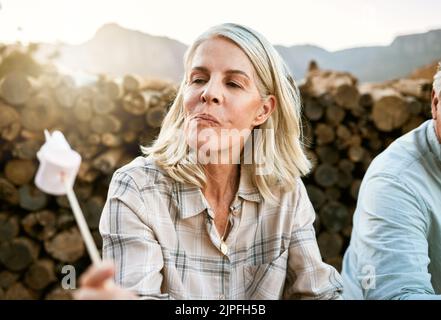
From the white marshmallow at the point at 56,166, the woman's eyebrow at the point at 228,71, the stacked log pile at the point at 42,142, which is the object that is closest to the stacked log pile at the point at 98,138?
the stacked log pile at the point at 42,142

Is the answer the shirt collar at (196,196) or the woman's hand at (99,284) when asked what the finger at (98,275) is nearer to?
the woman's hand at (99,284)

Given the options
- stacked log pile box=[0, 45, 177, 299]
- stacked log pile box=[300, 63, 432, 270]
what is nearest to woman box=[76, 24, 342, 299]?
stacked log pile box=[0, 45, 177, 299]

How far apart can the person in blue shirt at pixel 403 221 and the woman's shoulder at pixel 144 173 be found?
42 centimetres

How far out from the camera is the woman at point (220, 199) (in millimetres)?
1032

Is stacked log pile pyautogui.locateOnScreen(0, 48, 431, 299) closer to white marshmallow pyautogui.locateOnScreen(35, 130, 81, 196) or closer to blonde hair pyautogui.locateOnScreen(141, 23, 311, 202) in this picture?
blonde hair pyautogui.locateOnScreen(141, 23, 311, 202)

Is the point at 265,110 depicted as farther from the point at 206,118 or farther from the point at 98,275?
the point at 98,275

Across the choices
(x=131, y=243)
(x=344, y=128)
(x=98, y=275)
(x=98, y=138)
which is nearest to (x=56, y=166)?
(x=98, y=275)

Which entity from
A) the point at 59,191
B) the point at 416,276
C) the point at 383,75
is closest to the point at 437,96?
the point at 416,276

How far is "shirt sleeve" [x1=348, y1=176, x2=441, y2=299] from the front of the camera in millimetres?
1094

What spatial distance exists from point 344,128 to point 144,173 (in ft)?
4.27

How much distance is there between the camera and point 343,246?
233 centimetres

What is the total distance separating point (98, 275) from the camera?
581mm

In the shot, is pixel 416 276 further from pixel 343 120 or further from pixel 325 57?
pixel 325 57

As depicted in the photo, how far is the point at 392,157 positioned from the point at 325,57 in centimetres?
124
